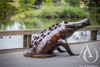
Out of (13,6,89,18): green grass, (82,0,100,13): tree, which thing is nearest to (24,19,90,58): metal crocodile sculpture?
(13,6,89,18): green grass

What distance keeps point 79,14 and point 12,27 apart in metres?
1.22

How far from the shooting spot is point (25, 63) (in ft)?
4.66

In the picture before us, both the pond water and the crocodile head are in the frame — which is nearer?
the crocodile head

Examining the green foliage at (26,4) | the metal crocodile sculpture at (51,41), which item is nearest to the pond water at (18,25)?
the green foliage at (26,4)

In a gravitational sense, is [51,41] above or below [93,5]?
below

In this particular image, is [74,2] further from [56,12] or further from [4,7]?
[4,7]

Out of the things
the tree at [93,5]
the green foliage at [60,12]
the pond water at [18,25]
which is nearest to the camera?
the pond water at [18,25]

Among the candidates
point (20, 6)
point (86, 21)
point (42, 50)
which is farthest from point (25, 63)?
point (20, 6)

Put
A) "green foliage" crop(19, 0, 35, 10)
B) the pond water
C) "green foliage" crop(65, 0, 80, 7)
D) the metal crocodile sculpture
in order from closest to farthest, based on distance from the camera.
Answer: the metal crocodile sculpture
the pond water
"green foliage" crop(19, 0, 35, 10)
"green foliage" crop(65, 0, 80, 7)

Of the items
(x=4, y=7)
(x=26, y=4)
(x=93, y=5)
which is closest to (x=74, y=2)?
(x=93, y=5)

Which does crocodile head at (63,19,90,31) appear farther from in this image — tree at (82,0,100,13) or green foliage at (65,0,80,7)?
green foliage at (65,0,80,7)

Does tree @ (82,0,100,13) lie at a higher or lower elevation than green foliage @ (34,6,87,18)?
higher

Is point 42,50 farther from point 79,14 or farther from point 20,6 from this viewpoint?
point 79,14

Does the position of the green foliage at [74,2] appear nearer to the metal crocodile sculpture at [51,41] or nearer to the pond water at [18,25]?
the pond water at [18,25]
